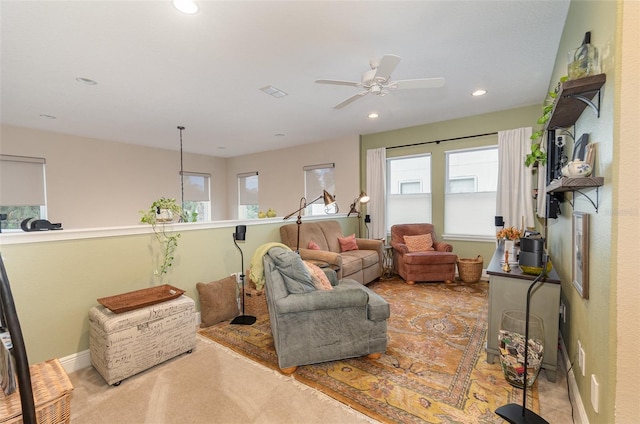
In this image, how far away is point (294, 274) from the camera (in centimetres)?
223

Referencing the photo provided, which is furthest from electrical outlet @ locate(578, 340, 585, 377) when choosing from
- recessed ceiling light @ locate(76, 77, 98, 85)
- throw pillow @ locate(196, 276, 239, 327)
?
recessed ceiling light @ locate(76, 77, 98, 85)

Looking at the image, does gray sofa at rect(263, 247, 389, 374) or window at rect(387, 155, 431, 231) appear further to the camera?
window at rect(387, 155, 431, 231)

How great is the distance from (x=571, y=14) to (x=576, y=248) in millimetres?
1761

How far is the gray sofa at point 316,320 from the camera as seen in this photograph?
2094mm

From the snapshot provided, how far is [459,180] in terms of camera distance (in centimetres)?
484

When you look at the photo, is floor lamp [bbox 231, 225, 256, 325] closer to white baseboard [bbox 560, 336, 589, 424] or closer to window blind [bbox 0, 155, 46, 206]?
white baseboard [bbox 560, 336, 589, 424]

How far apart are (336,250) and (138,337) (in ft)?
9.95

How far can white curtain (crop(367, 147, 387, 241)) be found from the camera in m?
5.40

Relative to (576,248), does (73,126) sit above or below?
above

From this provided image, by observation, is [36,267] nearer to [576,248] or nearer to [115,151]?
[576,248]

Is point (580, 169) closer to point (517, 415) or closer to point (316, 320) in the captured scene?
point (517, 415)

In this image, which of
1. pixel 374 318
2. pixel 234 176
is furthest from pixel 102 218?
pixel 374 318

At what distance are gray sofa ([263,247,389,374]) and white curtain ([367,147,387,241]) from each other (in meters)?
3.30

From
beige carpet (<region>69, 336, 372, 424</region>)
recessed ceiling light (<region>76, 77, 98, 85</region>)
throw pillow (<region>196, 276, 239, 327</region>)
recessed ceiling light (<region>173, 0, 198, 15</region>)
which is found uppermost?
recessed ceiling light (<region>173, 0, 198, 15</region>)
